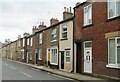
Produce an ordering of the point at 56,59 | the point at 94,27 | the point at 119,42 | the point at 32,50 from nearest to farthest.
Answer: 1. the point at 119,42
2. the point at 94,27
3. the point at 56,59
4. the point at 32,50

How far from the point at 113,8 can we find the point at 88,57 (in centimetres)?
535

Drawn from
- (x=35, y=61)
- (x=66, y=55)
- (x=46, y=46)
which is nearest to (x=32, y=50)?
(x=35, y=61)

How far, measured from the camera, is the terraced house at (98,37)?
1639cm

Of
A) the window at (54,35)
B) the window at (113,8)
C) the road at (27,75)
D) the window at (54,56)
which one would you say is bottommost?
the road at (27,75)

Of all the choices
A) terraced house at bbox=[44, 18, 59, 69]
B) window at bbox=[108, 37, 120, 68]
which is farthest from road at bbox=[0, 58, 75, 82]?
terraced house at bbox=[44, 18, 59, 69]

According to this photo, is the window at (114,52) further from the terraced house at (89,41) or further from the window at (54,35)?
the window at (54,35)

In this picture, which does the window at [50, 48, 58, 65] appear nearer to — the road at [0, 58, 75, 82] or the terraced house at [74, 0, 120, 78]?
the road at [0, 58, 75, 82]

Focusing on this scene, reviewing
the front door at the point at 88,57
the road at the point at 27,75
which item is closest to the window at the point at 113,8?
the front door at the point at 88,57

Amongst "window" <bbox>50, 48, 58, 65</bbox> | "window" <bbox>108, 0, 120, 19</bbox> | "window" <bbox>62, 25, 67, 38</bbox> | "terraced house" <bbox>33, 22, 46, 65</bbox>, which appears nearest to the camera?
"window" <bbox>108, 0, 120, 19</bbox>

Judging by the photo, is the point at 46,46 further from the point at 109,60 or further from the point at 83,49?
the point at 109,60

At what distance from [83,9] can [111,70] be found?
722cm

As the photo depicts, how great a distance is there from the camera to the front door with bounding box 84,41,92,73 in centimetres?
1992

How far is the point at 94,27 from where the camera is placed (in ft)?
63.3

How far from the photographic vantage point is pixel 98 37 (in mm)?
18484
